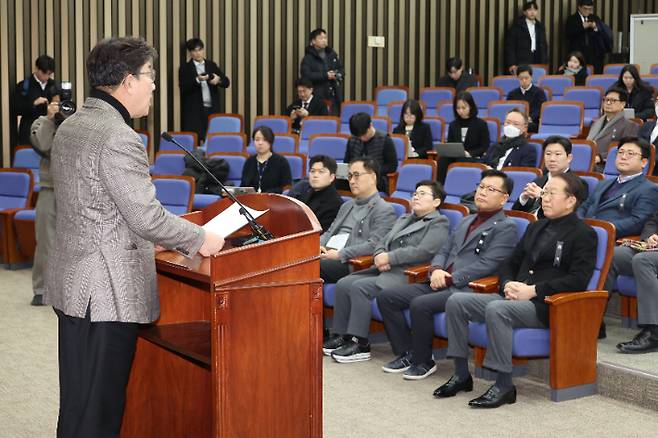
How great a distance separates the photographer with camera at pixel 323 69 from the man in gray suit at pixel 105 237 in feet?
25.8

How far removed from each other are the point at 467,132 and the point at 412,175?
1727mm

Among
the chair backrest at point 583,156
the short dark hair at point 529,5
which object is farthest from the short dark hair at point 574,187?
the short dark hair at point 529,5

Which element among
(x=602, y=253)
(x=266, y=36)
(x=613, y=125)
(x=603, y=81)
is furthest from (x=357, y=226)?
(x=266, y=36)

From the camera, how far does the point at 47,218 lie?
6.03 m

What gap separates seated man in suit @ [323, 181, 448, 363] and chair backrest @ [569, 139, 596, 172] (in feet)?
5.62

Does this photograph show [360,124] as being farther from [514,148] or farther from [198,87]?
[198,87]

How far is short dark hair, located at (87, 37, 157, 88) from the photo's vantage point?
2453 millimetres

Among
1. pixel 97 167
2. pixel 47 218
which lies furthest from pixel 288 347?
pixel 47 218

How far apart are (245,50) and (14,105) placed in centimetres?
264

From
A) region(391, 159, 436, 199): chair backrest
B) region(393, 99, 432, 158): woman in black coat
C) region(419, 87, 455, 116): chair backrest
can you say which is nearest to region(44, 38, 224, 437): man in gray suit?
region(391, 159, 436, 199): chair backrest

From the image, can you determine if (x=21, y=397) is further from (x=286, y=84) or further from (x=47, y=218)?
(x=286, y=84)

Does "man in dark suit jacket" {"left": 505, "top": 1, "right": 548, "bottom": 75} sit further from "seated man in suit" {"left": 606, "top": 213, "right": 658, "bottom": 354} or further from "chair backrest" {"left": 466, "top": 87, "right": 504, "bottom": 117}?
"seated man in suit" {"left": 606, "top": 213, "right": 658, "bottom": 354}

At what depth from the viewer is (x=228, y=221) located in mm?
2820

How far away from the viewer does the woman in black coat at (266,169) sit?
23.7 ft
